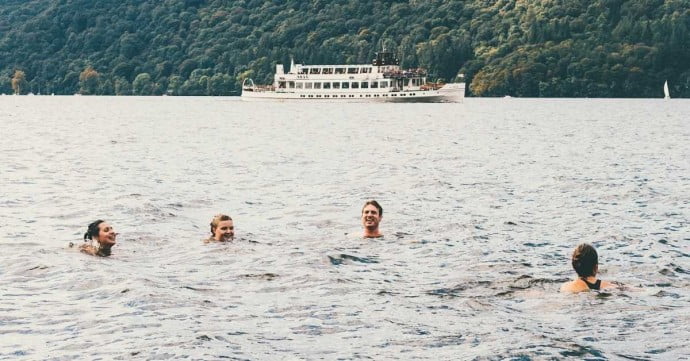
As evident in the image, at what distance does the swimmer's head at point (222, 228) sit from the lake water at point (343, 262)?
40 centimetres

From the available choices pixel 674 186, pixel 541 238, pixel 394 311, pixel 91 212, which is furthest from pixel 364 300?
pixel 674 186

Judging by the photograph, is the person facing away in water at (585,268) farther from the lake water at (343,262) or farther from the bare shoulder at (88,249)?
Answer: the bare shoulder at (88,249)

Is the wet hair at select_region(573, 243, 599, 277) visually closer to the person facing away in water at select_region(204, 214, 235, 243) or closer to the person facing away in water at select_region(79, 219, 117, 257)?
the person facing away in water at select_region(204, 214, 235, 243)

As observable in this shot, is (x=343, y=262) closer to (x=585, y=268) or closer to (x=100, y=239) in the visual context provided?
(x=100, y=239)

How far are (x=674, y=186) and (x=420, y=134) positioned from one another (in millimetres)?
46785

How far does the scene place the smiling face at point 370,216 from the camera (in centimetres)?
2561

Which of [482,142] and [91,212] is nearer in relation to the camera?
[91,212]

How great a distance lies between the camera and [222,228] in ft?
80.8

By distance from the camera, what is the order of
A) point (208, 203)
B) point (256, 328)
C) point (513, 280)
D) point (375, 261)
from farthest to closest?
point (208, 203) < point (375, 261) < point (513, 280) < point (256, 328)

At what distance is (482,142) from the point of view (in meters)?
74.8

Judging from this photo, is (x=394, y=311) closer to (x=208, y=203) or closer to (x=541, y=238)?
(x=541, y=238)

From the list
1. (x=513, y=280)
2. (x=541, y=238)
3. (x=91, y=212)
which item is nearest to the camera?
(x=513, y=280)

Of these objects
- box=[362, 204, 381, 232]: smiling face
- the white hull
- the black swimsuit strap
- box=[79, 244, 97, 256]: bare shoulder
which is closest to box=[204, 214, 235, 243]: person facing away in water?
box=[79, 244, 97, 256]: bare shoulder

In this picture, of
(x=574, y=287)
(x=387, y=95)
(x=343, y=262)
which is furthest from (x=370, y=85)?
(x=574, y=287)
